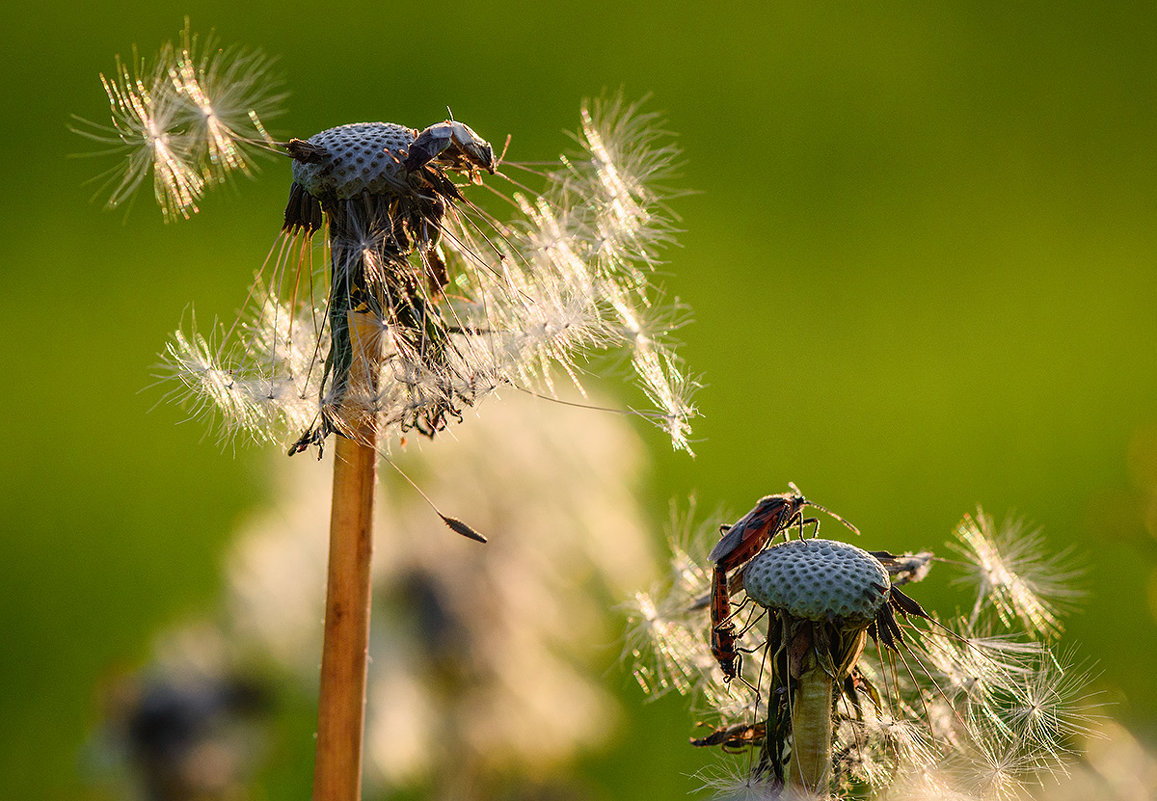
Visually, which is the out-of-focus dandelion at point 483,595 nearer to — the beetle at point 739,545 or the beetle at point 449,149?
the beetle at point 739,545

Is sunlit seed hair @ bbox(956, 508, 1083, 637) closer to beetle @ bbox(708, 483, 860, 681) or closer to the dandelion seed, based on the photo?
beetle @ bbox(708, 483, 860, 681)

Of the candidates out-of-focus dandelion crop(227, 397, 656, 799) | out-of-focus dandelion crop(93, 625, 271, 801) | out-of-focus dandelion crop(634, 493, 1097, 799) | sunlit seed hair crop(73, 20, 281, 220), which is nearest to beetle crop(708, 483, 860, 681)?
out-of-focus dandelion crop(634, 493, 1097, 799)

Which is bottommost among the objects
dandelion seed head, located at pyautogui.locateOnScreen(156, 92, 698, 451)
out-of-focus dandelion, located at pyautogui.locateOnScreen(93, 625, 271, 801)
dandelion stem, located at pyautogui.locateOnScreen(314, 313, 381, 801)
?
out-of-focus dandelion, located at pyautogui.locateOnScreen(93, 625, 271, 801)

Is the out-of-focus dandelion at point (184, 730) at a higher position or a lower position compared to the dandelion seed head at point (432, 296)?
lower

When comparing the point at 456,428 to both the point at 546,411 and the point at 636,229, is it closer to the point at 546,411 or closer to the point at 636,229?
the point at 546,411

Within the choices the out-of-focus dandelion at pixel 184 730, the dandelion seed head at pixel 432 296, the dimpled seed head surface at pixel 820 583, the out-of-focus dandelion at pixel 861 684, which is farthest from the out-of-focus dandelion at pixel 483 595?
the dimpled seed head surface at pixel 820 583

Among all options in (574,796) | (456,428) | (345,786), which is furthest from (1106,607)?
(345,786)
